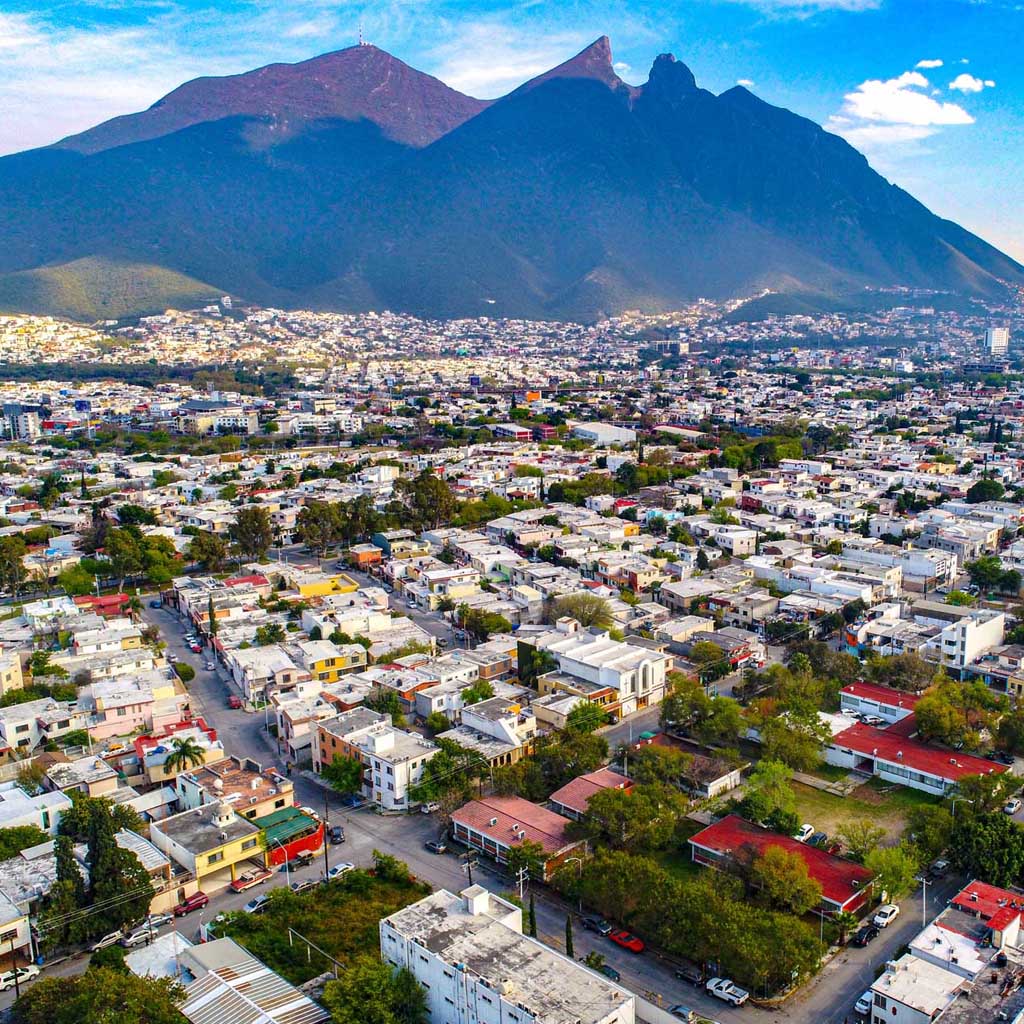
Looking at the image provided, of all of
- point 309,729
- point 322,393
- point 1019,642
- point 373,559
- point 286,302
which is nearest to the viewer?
point 309,729

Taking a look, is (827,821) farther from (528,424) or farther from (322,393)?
(322,393)

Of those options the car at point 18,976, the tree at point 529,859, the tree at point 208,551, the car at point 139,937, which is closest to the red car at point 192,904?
the car at point 139,937

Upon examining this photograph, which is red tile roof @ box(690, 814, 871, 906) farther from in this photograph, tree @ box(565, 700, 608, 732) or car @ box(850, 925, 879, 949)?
tree @ box(565, 700, 608, 732)

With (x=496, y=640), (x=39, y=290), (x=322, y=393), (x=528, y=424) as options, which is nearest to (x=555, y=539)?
(x=496, y=640)

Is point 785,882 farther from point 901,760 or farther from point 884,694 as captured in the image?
point 884,694

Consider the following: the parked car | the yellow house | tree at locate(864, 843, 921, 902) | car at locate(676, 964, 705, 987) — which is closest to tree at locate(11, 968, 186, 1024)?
the parked car

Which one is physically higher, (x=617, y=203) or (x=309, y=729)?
(x=617, y=203)

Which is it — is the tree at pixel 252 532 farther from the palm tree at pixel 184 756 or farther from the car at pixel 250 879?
the car at pixel 250 879
